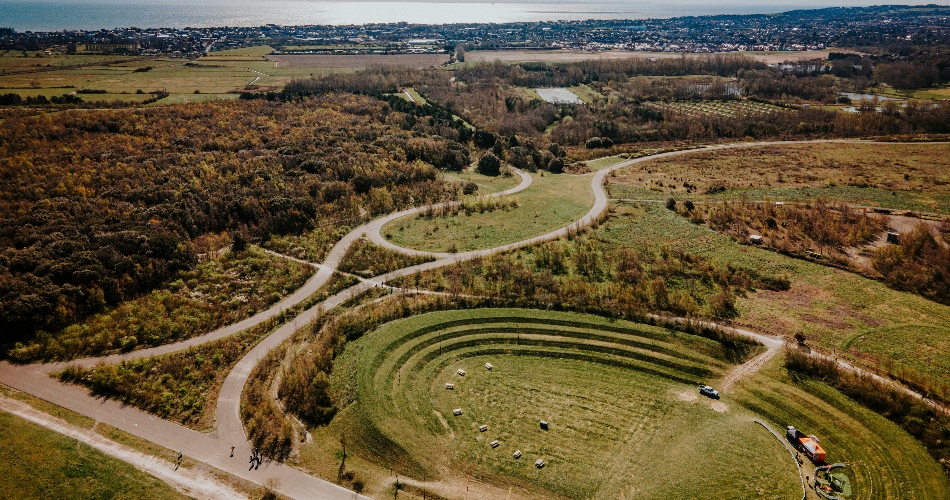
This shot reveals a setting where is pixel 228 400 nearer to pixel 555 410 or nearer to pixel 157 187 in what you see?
pixel 555 410

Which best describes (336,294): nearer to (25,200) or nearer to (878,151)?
(25,200)

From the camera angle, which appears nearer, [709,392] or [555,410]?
[555,410]

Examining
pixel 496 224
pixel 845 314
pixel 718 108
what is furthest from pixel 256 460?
pixel 718 108

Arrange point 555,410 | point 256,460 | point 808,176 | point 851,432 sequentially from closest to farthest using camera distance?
point 256,460 → point 851,432 → point 555,410 → point 808,176

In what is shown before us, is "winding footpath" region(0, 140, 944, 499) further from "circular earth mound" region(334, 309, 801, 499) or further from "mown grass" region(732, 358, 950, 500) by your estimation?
"circular earth mound" region(334, 309, 801, 499)

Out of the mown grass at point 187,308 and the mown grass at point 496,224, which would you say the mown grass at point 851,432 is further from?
the mown grass at point 187,308

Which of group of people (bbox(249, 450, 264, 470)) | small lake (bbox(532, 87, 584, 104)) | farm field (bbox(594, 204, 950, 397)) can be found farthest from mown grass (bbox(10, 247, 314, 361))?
small lake (bbox(532, 87, 584, 104))

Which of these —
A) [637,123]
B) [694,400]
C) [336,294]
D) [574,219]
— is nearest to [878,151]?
[637,123]
